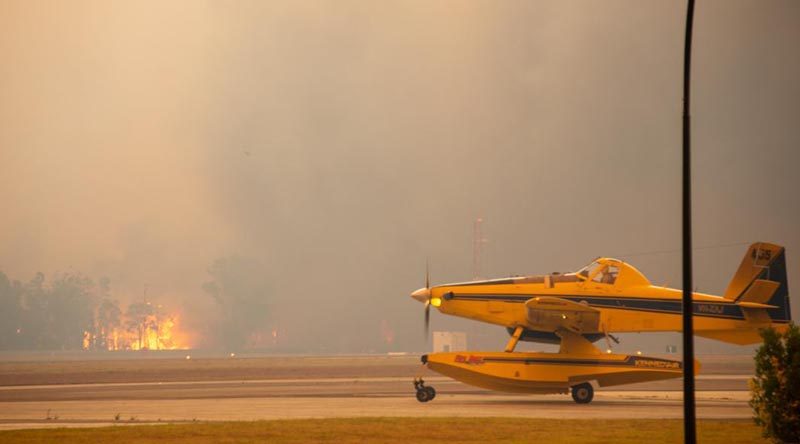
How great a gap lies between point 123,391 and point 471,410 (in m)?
20.2

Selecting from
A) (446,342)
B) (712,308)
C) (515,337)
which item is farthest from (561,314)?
(446,342)

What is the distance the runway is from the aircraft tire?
30cm

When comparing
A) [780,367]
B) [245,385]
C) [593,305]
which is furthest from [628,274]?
[245,385]

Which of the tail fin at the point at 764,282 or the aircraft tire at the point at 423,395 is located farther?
the tail fin at the point at 764,282

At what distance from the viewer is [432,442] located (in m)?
22.0

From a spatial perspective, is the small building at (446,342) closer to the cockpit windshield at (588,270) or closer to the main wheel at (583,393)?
the cockpit windshield at (588,270)

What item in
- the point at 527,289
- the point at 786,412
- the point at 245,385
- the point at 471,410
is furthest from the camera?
the point at 245,385

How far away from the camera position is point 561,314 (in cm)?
3594

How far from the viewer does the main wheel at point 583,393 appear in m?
35.5

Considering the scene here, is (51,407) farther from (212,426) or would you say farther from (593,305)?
(593,305)

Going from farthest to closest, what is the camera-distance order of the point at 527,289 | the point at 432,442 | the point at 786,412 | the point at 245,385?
1. the point at 245,385
2. the point at 527,289
3. the point at 432,442
4. the point at 786,412

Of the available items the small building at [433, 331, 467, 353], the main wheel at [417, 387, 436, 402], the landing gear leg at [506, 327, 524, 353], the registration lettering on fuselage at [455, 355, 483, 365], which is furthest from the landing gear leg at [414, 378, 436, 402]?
the small building at [433, 331, 467, 353]

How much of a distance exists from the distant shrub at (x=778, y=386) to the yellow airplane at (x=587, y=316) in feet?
47.7

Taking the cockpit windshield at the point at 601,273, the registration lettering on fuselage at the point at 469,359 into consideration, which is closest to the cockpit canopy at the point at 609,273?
the cockpit windshield at the point at 601,273
